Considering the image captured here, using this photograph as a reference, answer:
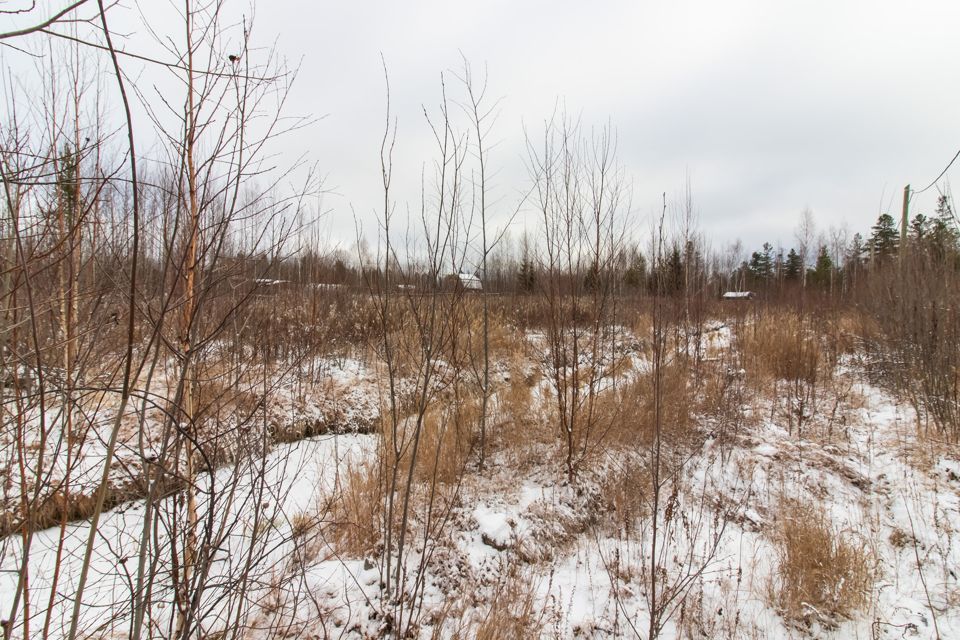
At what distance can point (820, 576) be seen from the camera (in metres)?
2.63

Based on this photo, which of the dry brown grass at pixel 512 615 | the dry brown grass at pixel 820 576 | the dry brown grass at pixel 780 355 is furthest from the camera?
the dry brown grass at pixel 780 355

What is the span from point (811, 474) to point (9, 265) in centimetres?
590

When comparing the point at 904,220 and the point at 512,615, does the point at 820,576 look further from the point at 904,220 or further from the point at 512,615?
the point at 904,220

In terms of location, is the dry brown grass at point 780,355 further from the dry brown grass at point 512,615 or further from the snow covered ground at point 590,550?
the dry brown grass at point 512,615

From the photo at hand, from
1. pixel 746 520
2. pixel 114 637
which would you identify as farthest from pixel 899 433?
pixel 114 637

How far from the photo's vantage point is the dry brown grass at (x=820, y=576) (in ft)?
8.17

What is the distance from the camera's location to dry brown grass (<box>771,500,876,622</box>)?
249cm

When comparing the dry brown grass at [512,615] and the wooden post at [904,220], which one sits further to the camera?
the wooden post at [904,220]

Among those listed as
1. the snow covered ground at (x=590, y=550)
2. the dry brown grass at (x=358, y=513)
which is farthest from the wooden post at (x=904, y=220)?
the dry brown grass at (x=358, y=513)

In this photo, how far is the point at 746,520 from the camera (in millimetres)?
3379

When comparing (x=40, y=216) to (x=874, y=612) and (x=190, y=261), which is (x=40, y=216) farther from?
(x=874, y=612)

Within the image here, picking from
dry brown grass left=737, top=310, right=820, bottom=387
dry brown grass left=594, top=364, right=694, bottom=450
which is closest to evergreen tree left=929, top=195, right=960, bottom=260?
dry brown grass left=737, top=310, right=820, bottom=387

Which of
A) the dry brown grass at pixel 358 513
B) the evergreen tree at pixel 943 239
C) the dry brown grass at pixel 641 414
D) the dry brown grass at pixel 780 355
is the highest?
the evergreen tree at pixel 943 239

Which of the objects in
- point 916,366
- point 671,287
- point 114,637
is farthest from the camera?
point 671,287
